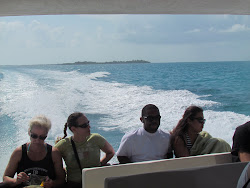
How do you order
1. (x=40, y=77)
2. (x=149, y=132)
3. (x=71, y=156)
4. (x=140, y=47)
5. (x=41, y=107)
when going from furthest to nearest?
(x=140, y=47), (x=40, y=77), (x=41, y=107), (x=149, y=132), (x=71, y=156)

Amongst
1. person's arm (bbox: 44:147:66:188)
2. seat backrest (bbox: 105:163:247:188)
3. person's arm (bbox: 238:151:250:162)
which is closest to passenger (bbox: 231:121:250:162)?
person's arm (bbox: 238:151:250:162)

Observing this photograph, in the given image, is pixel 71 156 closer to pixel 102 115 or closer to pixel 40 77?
pixel 102 115

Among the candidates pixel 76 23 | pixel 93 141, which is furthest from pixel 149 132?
pixel 76 23

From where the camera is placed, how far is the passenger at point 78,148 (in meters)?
2.16

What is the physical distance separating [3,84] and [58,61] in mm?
6660

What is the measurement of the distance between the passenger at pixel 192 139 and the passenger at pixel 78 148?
57 centimetres

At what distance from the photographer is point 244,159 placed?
1.77 metres

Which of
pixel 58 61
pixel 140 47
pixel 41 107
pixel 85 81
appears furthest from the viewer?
pixel 140 47

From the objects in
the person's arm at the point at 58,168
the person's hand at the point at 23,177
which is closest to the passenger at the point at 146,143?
the person's arm at the point at 58,168

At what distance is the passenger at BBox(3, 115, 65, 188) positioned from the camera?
2.00 meters

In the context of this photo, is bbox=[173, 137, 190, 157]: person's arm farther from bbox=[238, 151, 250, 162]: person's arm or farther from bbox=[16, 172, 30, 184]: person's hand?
bbox=[16, 172, 30, 184]: person's hand
